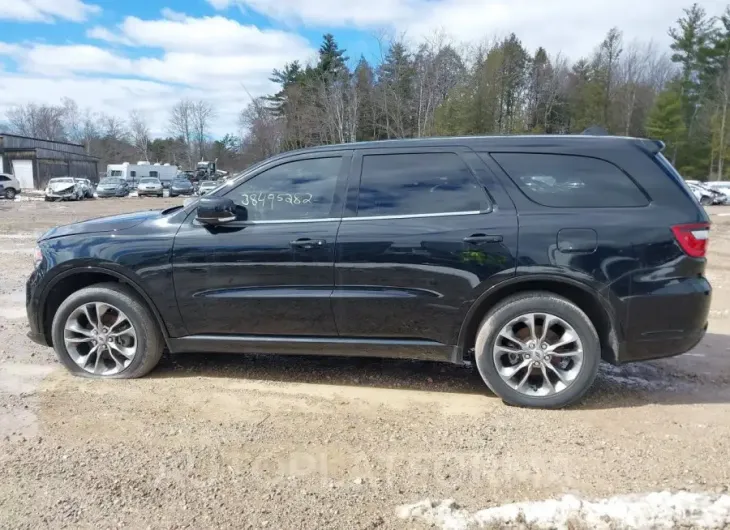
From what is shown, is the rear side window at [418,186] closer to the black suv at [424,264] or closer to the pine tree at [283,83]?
the black suv at [424,264]

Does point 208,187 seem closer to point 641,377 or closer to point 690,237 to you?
point 641,377

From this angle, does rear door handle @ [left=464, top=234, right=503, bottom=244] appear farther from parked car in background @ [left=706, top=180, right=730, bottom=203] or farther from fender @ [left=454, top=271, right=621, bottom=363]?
parked car in background @ [left=706, top=180, right=730, bottom=203]

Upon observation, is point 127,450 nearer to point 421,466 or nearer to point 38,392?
point 38,392

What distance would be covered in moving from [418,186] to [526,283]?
0.99 meters

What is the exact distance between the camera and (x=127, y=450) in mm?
3295

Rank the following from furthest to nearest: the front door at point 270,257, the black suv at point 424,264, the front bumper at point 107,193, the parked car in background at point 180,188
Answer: the parked car in background at point 180,188 < the front bumper at point 107,193 < the front door at point 270,257 < the black suv at point 424,264

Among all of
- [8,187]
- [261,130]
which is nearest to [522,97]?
[261,130]

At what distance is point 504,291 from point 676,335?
1137mm

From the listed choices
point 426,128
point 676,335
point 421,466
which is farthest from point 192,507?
point 426,128

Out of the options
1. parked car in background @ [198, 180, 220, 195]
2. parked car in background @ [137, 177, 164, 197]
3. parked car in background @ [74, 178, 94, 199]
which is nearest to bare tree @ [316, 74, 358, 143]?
parked car in background @ [198, 180, 220, 195]

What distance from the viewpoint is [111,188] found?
136 ft

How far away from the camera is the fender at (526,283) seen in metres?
3.73

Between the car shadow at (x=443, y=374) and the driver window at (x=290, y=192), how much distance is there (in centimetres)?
130

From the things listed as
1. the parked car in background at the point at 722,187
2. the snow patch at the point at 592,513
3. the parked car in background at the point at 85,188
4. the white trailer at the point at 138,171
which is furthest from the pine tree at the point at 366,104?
the snow patch at the point at 592,513
